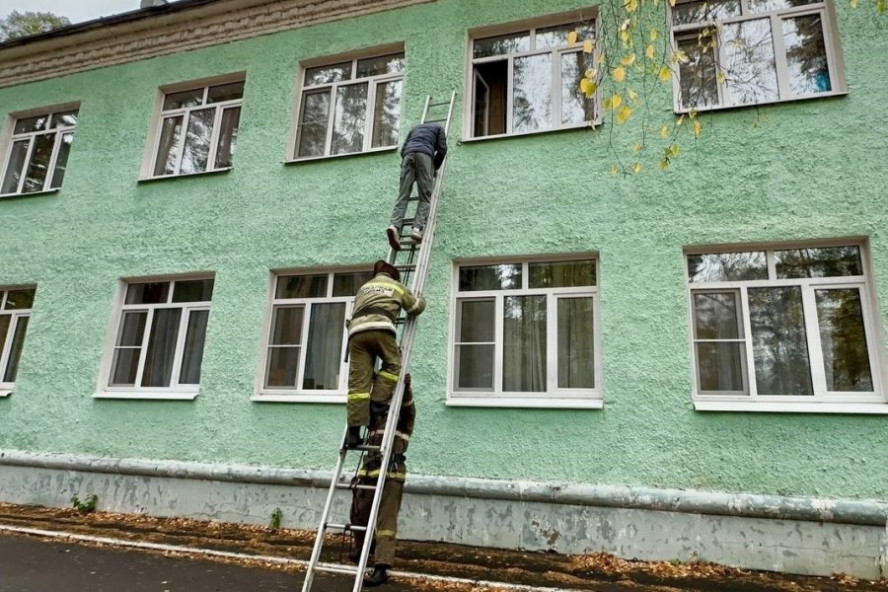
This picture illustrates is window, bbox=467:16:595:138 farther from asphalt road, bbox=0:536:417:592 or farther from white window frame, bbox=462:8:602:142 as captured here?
asphalt road, bbox=0:536:417:592

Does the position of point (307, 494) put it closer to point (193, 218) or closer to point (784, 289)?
point (193, 218)

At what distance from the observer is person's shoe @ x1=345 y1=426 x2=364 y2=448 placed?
445 centimetres

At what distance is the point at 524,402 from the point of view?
19.6 ft

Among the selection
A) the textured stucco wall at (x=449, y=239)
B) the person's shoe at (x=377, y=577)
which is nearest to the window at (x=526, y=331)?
the textured stucco wall at (x=449, y=239)

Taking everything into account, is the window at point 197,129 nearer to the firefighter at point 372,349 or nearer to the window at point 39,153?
the window at point 39,153

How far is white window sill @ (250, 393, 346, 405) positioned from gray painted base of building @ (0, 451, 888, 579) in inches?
30.4

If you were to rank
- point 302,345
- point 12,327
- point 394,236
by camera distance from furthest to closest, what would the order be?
point 12,327, point 302,345, point 394,236

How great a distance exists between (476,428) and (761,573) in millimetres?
2801

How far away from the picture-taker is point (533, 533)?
5602 millimetres

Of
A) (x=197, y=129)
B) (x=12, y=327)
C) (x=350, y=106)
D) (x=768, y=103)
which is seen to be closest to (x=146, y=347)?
(x=12, y=327)

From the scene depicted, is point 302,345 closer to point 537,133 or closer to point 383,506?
point 383,506

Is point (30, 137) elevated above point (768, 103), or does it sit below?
above

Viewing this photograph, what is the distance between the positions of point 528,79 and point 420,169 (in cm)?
224

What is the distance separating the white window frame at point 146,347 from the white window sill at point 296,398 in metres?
0.92
